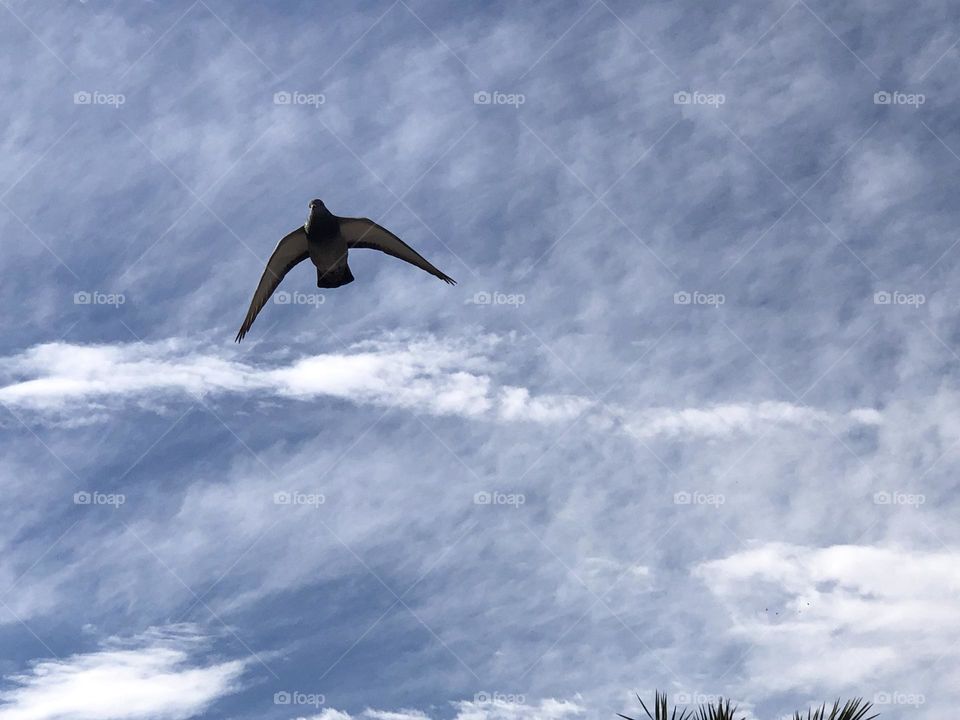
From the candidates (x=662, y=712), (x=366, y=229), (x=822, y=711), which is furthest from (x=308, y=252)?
(x=822, y=711)

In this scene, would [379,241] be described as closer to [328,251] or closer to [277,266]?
[328,251]

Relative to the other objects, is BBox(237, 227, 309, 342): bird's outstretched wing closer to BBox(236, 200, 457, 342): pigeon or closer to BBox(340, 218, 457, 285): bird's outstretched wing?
BBox(236, 200, 457, 342): pigeon

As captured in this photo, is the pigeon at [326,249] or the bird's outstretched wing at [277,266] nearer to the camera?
the pigeon at [326,249]

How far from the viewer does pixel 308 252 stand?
18.4m

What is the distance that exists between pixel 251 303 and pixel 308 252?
1893 mm

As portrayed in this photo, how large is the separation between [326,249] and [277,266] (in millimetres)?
1659

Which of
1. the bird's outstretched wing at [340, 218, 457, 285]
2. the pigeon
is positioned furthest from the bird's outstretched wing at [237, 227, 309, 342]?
the bird's outstretched wing at [340, 218, 457, 285]

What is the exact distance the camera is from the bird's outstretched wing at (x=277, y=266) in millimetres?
18183

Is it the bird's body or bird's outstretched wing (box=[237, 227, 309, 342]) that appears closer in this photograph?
the bird's body

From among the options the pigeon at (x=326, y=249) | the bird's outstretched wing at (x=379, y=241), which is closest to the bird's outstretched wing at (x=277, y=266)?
the pigeon at (x=326, y=249)

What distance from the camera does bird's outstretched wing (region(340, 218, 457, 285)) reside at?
58.9ft

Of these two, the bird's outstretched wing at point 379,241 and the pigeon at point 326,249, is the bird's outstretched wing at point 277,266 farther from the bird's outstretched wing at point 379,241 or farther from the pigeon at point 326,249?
the bird's outstretched wing at point 379,241

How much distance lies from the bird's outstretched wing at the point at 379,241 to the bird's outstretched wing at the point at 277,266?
3.01 feet

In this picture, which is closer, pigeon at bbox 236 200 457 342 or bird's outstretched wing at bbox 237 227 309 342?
pigeon at bbox 236 200 457 342
